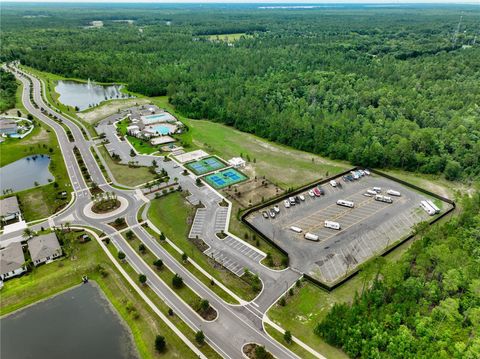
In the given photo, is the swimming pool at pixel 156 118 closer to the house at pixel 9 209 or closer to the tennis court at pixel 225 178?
the tennis court at pixel 225 178

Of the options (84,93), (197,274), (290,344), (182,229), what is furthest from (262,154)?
(84,93)

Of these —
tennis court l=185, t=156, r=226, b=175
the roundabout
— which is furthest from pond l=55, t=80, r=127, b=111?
the roundabout

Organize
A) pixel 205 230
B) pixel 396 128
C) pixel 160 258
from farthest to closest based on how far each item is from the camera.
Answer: pixel 396 128, pixel 205 230, pixel 160 258

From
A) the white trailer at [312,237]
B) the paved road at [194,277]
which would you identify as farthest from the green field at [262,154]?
the white trailer at [312,237]

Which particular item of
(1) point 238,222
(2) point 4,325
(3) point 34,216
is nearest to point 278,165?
(1) point 238,222

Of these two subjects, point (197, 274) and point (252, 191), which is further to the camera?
point (252, 191)

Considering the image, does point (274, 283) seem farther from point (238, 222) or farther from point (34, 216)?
point (34, 216)

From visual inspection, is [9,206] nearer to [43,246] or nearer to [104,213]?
[43,246]
